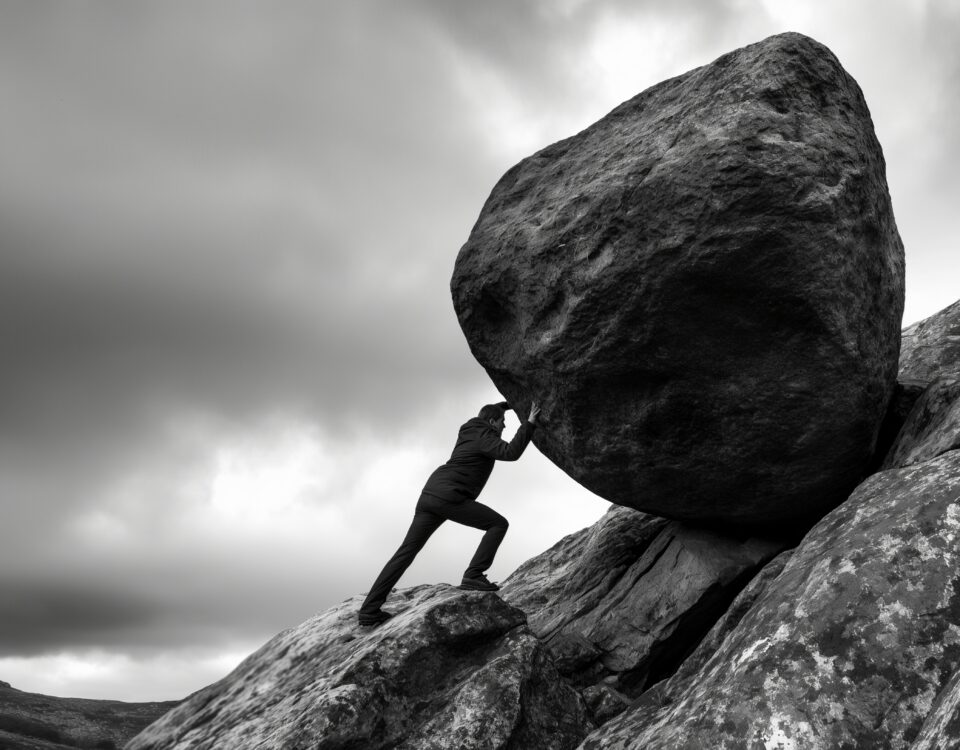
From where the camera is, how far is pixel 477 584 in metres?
14.2

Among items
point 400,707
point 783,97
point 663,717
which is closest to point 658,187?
point 783,97

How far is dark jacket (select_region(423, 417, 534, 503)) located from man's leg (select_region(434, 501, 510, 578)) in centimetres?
20

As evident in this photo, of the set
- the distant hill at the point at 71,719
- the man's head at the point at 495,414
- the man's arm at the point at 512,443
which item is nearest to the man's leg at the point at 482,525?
the man's arm at the point at 512,443

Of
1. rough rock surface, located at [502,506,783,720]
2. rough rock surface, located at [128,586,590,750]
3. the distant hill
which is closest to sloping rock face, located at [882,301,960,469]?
rough rock surface, located at [502,506,783,720]

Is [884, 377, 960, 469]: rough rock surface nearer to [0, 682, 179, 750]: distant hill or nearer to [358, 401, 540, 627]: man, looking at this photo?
[358, 401, 540, 627]: man

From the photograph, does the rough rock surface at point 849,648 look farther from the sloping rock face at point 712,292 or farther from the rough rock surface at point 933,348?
the rough rock surface at point 933,348

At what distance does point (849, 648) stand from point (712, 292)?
493 centimetres

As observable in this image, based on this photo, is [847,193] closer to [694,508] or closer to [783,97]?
[783,97]

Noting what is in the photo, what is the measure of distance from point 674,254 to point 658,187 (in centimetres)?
94

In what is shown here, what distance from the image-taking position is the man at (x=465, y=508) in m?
14.4

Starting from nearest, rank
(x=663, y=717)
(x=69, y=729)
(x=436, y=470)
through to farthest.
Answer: (x=663, y=717) < (x=436, y=470) < (x=69, y=729)

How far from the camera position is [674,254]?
10523 millimetres

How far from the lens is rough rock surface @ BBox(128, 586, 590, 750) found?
1099 centimetres

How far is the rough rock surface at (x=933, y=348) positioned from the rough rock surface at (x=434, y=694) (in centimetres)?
860
